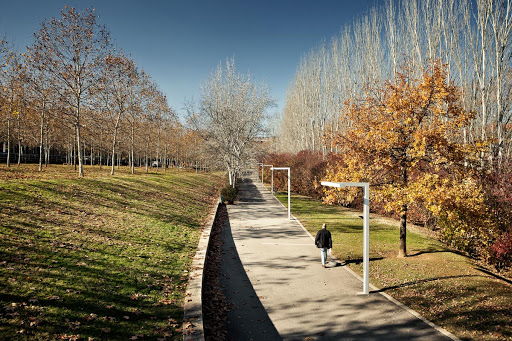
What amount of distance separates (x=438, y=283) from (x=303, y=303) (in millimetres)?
4278

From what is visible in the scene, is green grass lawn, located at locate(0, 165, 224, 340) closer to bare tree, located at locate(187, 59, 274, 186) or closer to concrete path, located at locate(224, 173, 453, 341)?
concrete path, located at locate(224, 173, 453, 341)

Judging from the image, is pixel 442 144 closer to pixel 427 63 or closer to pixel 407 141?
pixel 407 141

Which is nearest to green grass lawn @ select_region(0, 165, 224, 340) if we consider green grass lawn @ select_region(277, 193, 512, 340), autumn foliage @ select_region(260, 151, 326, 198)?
green grass lawn @ select_region(277, 193, 512, 340)

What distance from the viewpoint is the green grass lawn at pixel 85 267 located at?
4863 mm

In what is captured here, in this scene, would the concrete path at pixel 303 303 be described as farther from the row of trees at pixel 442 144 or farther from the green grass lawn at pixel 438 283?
the row of trees at pixel 442 144

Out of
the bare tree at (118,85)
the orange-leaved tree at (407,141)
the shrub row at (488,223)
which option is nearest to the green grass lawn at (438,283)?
the shrub row at (488,223)

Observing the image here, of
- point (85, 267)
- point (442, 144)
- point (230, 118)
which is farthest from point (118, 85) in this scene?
point (442, 144)

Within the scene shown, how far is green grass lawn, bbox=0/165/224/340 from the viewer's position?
16.0ft

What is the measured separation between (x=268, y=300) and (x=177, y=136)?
46596mm

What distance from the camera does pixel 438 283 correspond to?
8422 mm

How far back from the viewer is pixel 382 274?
9211 mm

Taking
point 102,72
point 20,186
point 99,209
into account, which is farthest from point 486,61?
point 102,72

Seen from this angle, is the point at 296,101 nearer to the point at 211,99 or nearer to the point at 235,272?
the point at 211,99

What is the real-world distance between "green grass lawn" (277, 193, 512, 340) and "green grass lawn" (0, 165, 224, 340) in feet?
18.3
